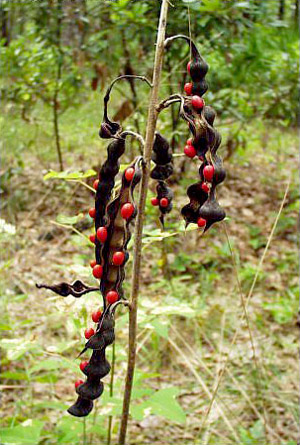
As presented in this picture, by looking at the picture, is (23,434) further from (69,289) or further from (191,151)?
(191,151)

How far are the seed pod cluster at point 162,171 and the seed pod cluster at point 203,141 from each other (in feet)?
0.77

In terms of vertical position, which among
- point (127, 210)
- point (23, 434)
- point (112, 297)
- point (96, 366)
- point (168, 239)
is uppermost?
point (127, 210)

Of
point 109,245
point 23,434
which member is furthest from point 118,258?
point 23,434

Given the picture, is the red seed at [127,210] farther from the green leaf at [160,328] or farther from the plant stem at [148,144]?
the green leaf at [160,328]

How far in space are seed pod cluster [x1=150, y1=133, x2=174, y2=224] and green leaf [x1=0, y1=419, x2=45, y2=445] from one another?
1047 mm

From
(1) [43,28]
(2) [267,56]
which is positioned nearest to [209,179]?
(2) [267,56]

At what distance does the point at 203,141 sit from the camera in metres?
1.32

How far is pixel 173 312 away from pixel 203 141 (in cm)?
91

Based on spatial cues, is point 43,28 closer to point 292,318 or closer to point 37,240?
point 37,240

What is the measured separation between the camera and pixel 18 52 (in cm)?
529

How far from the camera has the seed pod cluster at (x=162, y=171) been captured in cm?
163

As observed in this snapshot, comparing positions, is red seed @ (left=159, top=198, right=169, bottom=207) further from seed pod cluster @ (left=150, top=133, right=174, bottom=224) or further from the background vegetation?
the background vegetation

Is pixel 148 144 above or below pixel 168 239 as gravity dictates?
above

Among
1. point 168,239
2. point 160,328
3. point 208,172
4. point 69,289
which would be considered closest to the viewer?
point 208,172
